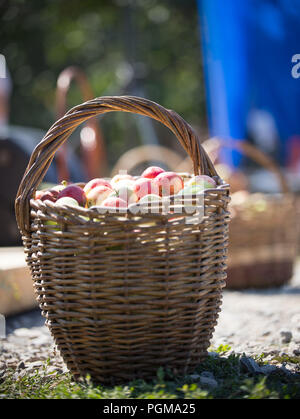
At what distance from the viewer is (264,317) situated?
7.69 feet

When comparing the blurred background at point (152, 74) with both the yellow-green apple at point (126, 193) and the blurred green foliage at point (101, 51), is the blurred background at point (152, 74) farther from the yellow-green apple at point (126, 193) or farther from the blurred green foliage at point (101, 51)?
the yellow-green apple at point (126, 193)

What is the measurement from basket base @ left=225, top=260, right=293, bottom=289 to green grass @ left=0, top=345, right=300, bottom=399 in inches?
61.9

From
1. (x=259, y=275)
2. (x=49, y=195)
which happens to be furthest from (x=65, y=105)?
(x=49, y=195)

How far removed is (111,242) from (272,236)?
81.7 inches

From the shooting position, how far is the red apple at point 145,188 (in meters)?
1.48

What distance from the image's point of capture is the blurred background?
11.7ft

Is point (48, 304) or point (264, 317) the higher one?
point (48, 304)

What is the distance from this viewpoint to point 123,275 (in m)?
1.28

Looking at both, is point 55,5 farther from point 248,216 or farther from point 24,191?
point 24,191

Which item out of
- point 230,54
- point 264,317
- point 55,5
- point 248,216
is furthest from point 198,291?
point 55,5

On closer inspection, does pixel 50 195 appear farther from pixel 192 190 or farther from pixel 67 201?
pixel 192 190

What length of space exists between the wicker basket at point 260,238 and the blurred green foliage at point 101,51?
4138 mm


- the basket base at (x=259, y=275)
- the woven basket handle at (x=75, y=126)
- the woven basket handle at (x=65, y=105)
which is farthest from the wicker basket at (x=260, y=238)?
the woven basket handle at (x=75, y=126)

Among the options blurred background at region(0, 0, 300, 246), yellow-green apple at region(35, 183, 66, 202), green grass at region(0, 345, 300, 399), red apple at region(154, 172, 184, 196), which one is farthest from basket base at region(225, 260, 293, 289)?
yellow-green apple at region(35, 183, 66, 202)
